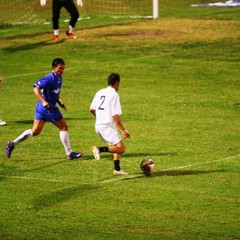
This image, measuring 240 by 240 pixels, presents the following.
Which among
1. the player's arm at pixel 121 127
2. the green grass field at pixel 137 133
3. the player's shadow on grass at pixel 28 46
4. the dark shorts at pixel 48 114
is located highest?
the player's arm at pixel 121 127

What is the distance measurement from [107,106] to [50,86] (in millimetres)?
2560

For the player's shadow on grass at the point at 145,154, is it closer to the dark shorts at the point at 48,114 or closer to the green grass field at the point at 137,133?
the green grass field at the point at 137,133

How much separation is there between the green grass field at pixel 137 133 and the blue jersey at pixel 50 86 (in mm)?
1355

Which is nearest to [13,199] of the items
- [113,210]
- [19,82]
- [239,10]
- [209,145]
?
[113,210]

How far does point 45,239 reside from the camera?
740 inches

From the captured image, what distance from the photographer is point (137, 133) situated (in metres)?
29.9

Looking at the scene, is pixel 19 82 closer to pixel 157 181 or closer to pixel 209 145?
pixel 209 145

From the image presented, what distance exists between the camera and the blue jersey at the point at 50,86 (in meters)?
25.8

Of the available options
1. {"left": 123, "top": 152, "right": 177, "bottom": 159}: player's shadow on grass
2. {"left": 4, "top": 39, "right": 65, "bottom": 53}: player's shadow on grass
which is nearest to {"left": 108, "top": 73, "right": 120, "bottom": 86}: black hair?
{"left": 123, "top": 152, "right": 177, "bottom": 159}: player's shadow on grass

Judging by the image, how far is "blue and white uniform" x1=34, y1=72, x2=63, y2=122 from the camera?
84.9ft

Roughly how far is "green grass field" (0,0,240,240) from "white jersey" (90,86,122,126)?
1.15 meters

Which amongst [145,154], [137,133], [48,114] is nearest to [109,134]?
[48,114]

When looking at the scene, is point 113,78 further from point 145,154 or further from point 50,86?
point 145,154

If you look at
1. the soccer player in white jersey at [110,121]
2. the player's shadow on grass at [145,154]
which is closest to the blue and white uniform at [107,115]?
the soccer player in white jersey at [110,121]
